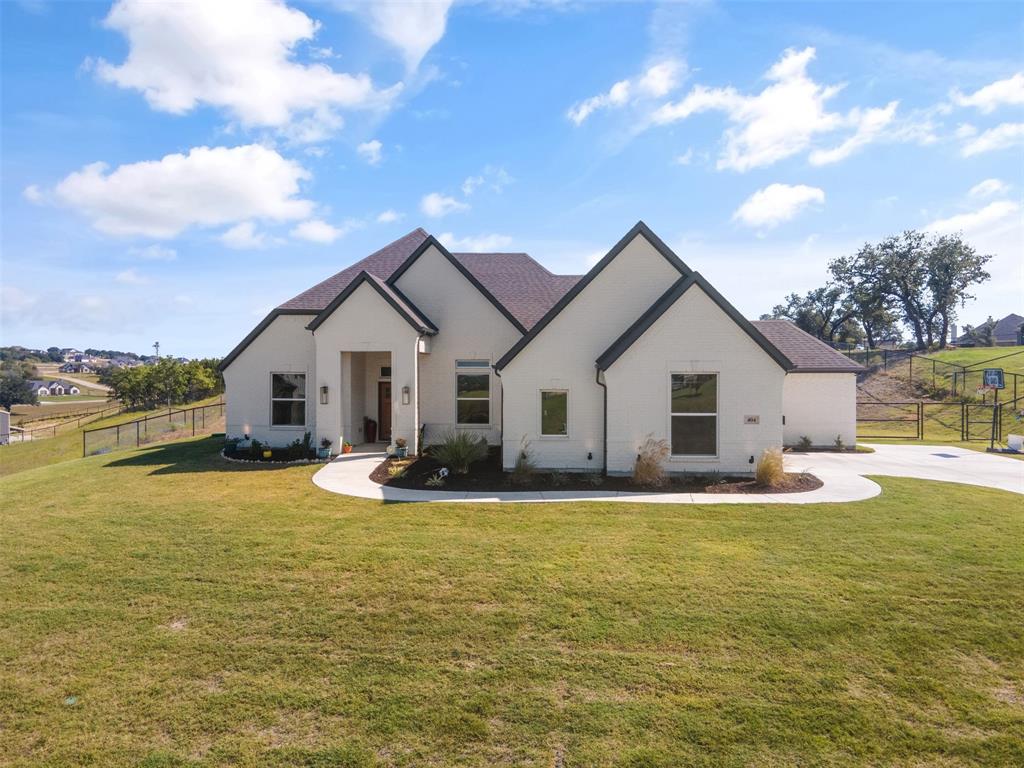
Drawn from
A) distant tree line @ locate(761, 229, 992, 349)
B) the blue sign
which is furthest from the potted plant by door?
distant tree line @ locate(761, 229, 992, 349)

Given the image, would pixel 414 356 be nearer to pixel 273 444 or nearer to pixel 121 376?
pixel 273 444

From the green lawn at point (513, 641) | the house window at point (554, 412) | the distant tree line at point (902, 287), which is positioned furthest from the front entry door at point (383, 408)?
the distant tree line at point (902, 287)

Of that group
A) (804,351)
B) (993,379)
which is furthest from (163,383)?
(993,379)

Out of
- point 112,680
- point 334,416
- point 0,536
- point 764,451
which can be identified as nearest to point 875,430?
point 764,451

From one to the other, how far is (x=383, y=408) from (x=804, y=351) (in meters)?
17.6

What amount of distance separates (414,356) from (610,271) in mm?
6898

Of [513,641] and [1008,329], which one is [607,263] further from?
[1008,329]

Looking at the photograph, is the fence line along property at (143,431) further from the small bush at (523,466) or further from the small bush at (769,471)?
the small bush at (769,471)

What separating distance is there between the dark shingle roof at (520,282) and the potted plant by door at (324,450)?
8069 millimetres

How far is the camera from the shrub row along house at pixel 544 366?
13477 mm

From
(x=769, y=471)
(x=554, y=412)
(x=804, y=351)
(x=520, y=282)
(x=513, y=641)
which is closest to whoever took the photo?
(x=513, y=641)

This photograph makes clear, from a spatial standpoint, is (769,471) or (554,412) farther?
(554,412)

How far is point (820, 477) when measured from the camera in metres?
13.3

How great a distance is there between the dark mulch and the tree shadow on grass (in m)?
4.32
